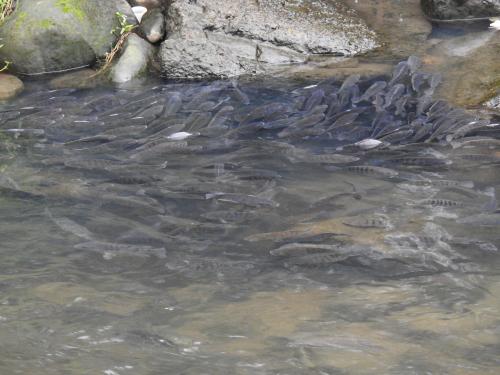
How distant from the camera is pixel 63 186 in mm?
6117

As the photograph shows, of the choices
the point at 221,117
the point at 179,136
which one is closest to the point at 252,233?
the point at 179,136

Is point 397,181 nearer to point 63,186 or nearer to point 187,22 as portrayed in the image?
point 63,186

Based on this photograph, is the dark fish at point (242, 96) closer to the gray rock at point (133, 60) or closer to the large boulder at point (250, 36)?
the large boulder at point (250, 36)

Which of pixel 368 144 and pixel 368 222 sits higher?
pixel 368 144

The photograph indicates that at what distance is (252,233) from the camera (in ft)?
17.4

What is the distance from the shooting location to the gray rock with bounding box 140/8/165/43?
10.2 metres

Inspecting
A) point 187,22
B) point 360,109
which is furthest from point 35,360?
point 187,22

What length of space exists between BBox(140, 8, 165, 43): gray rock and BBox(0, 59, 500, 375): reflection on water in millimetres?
1835

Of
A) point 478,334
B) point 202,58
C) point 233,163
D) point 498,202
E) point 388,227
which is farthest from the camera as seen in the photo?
point 202,58

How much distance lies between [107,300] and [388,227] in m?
2.16

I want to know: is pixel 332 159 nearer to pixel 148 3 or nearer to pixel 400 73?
pixel 400 73

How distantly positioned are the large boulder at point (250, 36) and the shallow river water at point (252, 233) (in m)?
0.99

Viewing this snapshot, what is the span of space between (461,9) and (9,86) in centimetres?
649

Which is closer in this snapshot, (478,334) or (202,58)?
(478,334)
